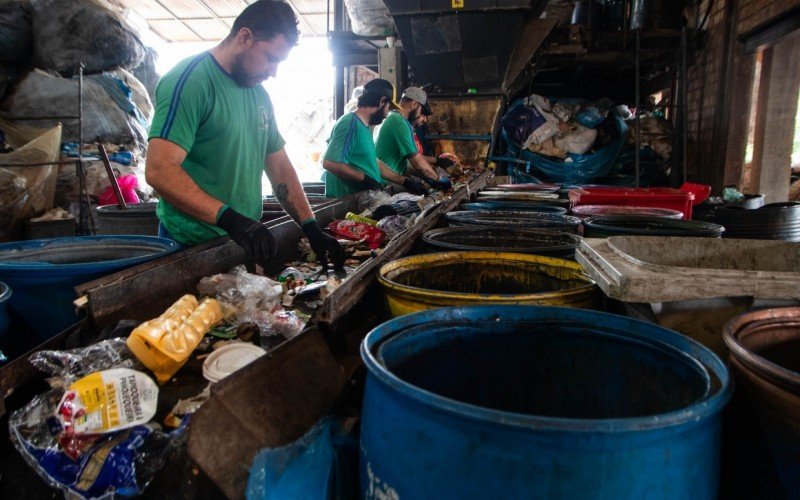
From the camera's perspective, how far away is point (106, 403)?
102cm

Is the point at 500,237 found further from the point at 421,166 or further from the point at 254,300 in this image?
the point at 421,166

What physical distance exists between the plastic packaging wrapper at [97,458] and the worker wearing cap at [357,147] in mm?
3858

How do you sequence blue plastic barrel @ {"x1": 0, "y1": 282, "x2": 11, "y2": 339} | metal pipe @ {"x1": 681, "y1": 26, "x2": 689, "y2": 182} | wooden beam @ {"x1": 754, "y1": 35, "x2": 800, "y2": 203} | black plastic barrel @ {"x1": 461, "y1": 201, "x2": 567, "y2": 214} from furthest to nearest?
metal pipe @ {"x1": 681, "y1": 26, "x2": 689, "y2": 182}
wooden beam @ {"x1": 754, "y1": 35, "x2": 800, "y2": 203}
black plastic barrel @ {"x1": 461, "y1": 201, "x2": 567, "y2": 214}
blue plastic barrel @ {"x1": 0, "y1": 282, "x2": 11, "y2": 339}

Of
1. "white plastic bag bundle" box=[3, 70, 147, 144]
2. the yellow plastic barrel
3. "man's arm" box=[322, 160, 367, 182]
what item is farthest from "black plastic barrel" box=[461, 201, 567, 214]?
"white plastic bag bundle" box=[3, 70, 147, 144]

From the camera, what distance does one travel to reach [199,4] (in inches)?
443

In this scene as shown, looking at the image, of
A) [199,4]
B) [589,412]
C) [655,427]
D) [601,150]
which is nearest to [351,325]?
[589,412]

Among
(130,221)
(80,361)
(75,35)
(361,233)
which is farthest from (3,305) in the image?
(75,35)

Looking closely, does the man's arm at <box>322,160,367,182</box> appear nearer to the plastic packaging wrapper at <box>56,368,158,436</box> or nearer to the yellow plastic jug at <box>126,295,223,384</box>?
the yellow plastic jug at <box>126,295,223,384</box>

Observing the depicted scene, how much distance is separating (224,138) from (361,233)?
1.04 metres

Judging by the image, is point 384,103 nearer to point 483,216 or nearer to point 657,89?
point 483,216

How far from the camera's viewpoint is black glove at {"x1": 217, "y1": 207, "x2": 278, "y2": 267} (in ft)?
7.06

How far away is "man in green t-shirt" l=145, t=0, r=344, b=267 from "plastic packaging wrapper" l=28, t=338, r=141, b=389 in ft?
3.00

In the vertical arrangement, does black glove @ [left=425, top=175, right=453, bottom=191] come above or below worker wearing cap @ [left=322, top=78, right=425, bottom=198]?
below

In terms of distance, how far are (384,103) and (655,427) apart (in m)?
4.65
